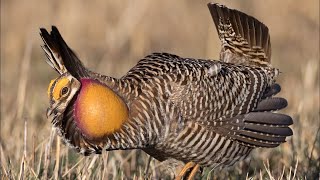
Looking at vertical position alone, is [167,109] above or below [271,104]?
below

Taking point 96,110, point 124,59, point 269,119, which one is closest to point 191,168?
point 269,119

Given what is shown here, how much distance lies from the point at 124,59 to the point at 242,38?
4.57m

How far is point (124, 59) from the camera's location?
10492 millimetres

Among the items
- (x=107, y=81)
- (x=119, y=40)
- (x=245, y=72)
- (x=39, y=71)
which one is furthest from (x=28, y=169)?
(x=39, y=71)

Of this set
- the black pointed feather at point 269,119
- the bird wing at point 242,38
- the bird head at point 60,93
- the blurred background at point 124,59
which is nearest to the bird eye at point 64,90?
the bird head at point 60,93

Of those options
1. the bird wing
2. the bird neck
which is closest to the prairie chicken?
the bird neck

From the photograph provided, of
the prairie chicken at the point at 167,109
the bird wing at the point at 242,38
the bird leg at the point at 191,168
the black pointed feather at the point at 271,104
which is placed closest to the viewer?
the prairie chicken at the point at 167,109

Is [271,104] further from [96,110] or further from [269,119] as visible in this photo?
[96,110]

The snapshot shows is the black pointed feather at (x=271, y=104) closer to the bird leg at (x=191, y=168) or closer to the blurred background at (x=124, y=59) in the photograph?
the blurred background at (x=124, y=59)

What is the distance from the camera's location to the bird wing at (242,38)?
591cm

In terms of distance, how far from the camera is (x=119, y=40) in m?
9.52

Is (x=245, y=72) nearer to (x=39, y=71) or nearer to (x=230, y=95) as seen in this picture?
(x=230, y=95)

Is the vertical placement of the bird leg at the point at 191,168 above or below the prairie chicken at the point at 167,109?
below

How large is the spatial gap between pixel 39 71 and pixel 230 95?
5.54 m
